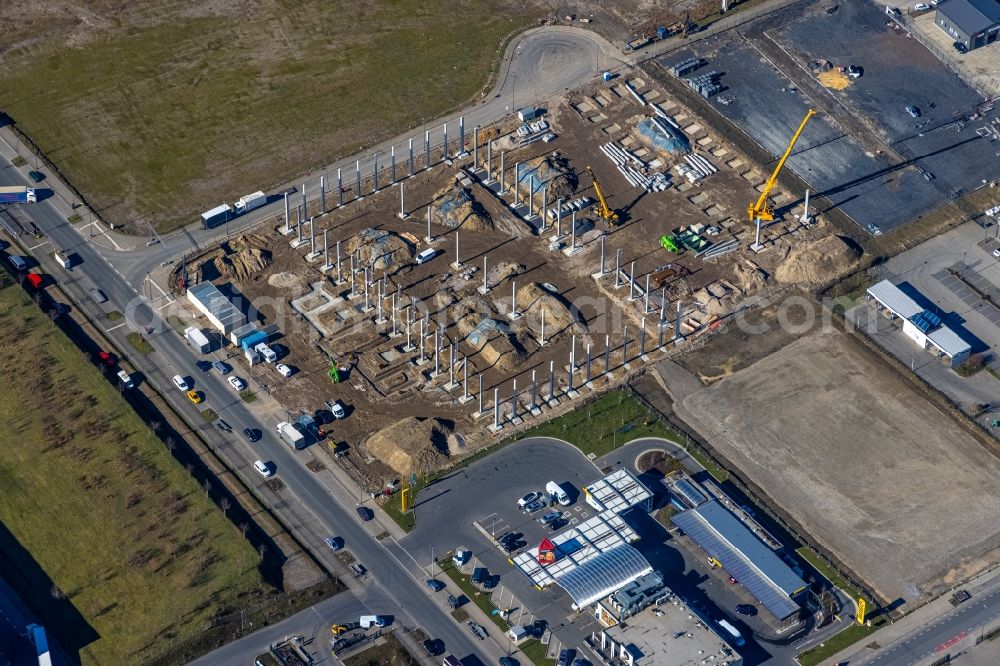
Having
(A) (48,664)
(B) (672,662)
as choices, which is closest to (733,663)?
(B) (672,662)

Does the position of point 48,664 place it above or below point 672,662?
above

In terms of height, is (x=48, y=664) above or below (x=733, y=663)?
above

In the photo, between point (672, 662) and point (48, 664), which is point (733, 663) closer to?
point (672, 662)
